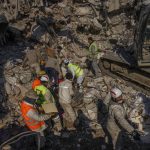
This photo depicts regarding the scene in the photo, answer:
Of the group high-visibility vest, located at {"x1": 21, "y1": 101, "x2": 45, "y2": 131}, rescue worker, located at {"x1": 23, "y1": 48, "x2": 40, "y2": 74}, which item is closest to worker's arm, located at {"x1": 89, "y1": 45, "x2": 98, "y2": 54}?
rescue worker, located at {"x1": 23, "y1": 48, "x2": 40, "y2": 74}

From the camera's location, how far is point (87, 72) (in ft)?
49.1

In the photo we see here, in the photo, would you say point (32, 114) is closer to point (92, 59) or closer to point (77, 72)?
point (77, 72)

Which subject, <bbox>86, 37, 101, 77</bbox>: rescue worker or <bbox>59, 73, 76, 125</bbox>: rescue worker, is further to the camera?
<bbox>86, 37, 101, 77</bbox>: rescue worker

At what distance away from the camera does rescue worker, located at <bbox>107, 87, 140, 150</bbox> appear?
9.40 meters

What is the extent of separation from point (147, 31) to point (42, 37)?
230 inches

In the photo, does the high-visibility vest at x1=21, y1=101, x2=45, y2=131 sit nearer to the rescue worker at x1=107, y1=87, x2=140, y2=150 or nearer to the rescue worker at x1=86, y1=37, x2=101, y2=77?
the rescue worker at x1=107, y1=87, x2=140, y2=150

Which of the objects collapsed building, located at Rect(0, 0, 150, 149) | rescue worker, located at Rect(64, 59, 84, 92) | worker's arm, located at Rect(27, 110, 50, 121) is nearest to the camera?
worker's arm, located at Rect(27, 110, 50, 121)

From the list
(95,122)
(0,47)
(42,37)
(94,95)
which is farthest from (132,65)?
(0,47)

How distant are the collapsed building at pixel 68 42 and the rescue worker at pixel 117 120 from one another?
2.81 feet

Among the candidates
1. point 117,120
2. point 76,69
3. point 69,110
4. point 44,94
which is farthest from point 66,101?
point 76,69

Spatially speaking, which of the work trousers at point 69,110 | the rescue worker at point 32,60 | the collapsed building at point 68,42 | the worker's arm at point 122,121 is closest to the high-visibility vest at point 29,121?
the collapsed building at point 68,42

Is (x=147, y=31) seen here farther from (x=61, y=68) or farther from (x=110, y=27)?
(x=110, y=27)

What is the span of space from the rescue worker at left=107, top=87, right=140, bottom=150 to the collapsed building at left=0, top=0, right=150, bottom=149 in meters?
0.86

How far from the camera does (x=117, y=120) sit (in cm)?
951
